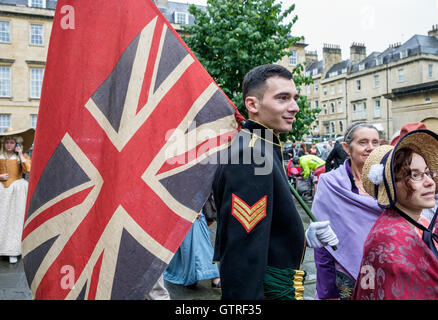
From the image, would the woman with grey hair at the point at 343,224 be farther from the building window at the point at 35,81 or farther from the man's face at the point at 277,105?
the building window at the point at 35,81

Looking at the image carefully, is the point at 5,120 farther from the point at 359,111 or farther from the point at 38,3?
the point at 359,111

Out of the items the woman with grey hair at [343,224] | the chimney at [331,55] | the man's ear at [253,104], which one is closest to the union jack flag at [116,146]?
the man's ear at [253,104]

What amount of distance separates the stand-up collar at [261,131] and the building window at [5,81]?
1218 inches

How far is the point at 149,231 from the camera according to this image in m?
1.83

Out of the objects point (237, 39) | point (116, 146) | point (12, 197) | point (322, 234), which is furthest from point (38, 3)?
point (322, 234)

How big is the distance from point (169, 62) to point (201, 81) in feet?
0.68

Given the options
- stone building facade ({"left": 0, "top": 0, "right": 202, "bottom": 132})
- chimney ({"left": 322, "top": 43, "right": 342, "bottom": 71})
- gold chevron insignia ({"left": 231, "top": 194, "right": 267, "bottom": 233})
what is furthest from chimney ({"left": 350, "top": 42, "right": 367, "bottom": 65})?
gold chevron insignia ({"left": 231, "top": 194, "right": 267, "bottom": 233})

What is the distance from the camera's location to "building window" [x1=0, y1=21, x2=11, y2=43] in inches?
1097

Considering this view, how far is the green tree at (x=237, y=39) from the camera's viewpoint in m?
10.8

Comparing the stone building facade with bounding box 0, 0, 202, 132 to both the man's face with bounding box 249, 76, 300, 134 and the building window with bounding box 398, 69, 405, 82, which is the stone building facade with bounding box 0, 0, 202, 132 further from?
the building window with bounding box 398, 69, 405, 82

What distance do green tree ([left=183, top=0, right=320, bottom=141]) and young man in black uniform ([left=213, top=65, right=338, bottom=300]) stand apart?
8.84 meters
